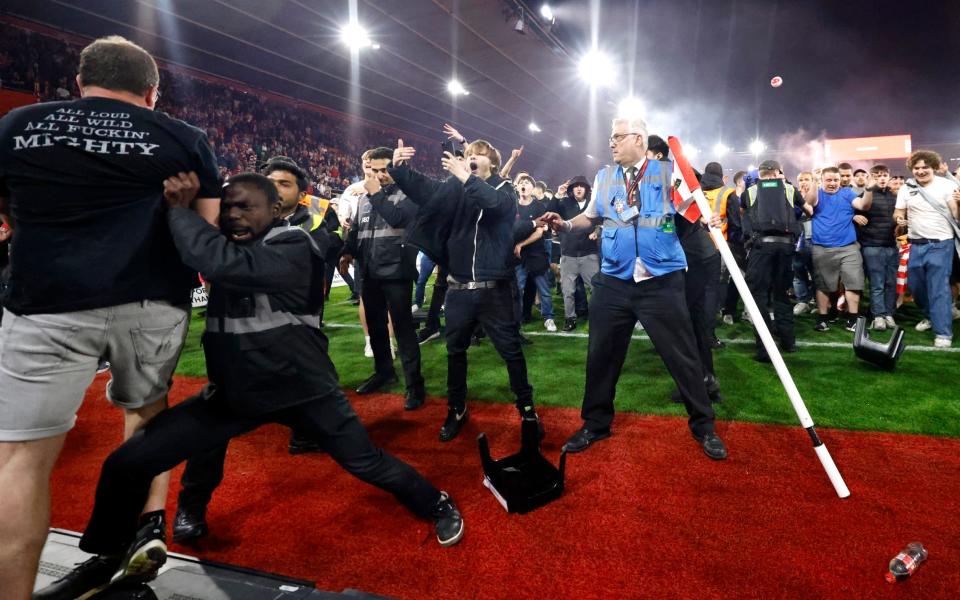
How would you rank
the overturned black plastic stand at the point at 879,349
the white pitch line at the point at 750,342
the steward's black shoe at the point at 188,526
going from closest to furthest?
the steward's black shoe at the point at 188,526 → the overturned black plastic stand at the point at 879,349 → the white pitch line at the point at 750,342

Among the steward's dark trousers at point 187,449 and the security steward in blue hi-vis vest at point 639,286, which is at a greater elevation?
the security steward in blue hi-vis vest at point 639,286

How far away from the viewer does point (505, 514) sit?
2660mm

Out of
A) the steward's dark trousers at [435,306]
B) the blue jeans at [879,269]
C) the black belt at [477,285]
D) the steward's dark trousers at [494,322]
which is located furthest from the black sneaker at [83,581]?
the blue jeans at [879,269]

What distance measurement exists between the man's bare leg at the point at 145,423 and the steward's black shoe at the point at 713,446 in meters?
3.09

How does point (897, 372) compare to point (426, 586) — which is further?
point (897, 372)

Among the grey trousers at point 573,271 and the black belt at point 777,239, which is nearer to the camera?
the black belt at point 777,239

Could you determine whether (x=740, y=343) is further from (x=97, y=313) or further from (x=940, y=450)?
(x=97, y=313)

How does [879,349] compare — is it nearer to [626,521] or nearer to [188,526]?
[626,521]

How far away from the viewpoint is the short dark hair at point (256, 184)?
6.44ft

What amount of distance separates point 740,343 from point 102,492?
650cm

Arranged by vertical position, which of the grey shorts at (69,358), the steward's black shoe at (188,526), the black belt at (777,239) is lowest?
the steward's black shoe at (188,526)

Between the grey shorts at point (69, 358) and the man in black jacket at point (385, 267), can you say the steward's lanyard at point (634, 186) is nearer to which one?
the man in black jacket at point (385, 267)

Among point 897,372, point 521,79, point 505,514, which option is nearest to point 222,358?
point 505,514

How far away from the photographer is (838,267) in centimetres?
680
